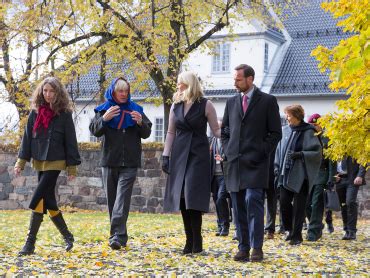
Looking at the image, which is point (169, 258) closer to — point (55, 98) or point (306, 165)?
point (55, 98)

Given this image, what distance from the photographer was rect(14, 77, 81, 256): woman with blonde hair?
875 cm

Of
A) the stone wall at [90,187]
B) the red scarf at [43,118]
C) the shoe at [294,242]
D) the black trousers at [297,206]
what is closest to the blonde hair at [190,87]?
the red scarf at [43,118]

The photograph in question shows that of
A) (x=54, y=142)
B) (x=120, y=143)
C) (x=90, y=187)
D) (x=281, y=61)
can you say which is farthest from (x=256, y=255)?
(x=281, y=61)

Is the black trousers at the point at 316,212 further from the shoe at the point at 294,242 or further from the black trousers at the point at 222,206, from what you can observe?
the black trousers at the point at 222,206

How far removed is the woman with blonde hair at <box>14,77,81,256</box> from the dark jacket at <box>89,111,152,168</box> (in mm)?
554

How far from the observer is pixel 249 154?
335 inches

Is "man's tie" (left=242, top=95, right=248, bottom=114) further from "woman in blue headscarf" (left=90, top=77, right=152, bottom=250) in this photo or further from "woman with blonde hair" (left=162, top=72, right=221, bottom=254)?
"woman in blue headscarf" (left=90, top=77, right=152, bottom=250)

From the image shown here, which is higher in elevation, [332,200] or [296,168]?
[296,168]

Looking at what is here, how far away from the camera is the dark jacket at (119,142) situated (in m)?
9.39

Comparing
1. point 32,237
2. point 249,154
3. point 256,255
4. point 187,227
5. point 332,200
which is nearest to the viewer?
point 256,255

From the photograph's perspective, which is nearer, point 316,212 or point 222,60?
point 316,212

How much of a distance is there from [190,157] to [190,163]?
68mm

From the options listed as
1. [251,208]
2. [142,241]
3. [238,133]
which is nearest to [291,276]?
[251,208]

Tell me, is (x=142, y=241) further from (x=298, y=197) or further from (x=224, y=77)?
(x=224, y=77)
